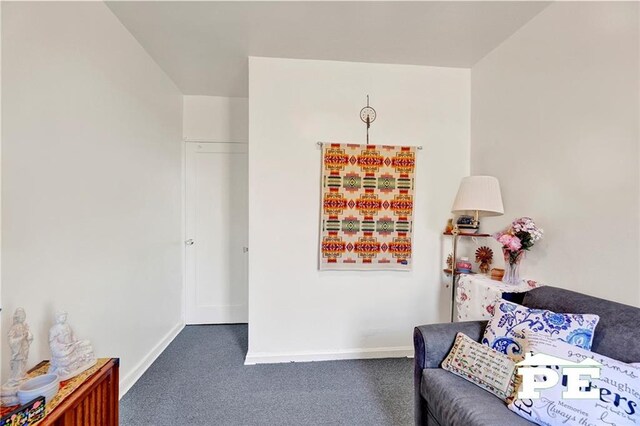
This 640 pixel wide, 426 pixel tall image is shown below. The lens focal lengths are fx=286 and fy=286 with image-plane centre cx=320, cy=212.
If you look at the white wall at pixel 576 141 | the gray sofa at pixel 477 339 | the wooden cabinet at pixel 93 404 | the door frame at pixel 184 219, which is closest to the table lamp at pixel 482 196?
the white wall at pixel 576 141

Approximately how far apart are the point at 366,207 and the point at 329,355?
132 centimetres

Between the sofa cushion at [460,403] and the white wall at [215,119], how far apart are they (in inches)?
114

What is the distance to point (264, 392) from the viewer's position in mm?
2006

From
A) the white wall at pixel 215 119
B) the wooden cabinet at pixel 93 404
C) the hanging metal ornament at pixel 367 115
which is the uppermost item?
the white wall at pixel 215 119

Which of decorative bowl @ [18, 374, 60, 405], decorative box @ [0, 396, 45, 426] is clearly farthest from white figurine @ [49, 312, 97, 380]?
decorative box @ [0, 396, 45, 426]

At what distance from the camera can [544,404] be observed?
108 cm

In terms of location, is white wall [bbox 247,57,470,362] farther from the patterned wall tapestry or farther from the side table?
the side table

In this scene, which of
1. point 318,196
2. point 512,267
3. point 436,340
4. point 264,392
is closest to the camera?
point 436,340

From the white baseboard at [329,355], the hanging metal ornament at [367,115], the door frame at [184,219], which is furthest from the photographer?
the door frame at [184,219]

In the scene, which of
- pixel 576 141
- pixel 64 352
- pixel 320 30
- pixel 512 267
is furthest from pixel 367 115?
pixel 64 352

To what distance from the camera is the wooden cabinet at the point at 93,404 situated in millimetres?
1075

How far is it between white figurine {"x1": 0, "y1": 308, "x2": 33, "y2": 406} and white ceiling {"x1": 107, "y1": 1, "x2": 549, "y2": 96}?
1864 mm

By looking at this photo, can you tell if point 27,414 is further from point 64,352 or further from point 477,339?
point 477,339

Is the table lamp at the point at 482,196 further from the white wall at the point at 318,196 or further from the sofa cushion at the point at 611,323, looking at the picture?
the sofa cushion at the point at 611,323
